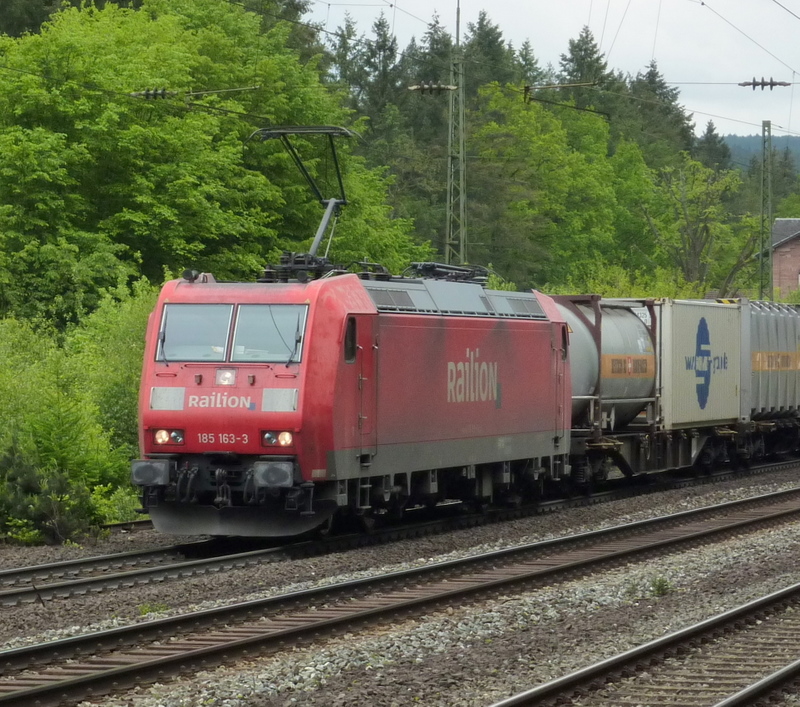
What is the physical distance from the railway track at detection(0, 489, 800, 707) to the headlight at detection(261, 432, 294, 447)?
6.59 ft

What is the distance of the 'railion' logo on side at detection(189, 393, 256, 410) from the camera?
1430cm

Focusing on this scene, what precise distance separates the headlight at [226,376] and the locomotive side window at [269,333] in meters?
0.14

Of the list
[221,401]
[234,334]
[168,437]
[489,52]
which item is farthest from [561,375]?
[489,52]

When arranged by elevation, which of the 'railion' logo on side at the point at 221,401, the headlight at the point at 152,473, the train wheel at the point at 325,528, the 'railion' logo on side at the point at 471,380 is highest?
the 'railion' logo on side at the point at 471,380

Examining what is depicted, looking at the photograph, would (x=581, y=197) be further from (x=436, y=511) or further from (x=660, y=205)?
(x=436, y=511)

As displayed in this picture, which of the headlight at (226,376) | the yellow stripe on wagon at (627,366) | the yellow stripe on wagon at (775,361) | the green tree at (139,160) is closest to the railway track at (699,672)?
the headlight at (226,376)

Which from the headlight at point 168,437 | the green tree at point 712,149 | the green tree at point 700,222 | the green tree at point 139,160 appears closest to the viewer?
the headlight at point 168,437

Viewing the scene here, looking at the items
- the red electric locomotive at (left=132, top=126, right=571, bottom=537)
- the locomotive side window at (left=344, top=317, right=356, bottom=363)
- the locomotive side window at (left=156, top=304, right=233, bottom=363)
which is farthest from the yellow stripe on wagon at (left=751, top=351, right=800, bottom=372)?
the locomotive side window at (left=156, top=304, right=233, bottom=363)

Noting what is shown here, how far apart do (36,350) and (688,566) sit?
13379 mm

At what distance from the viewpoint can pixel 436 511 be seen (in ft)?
62.5

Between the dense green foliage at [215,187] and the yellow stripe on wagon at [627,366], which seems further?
the yellow stripe on wagon at [627,366]

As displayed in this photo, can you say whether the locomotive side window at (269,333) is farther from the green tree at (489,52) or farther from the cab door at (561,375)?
the green tree at (489,52)

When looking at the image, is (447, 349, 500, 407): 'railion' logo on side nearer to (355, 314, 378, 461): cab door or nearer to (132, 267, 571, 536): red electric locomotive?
(132, 267, 571, 536): red electric locomotive

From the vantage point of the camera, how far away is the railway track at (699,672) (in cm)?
838
